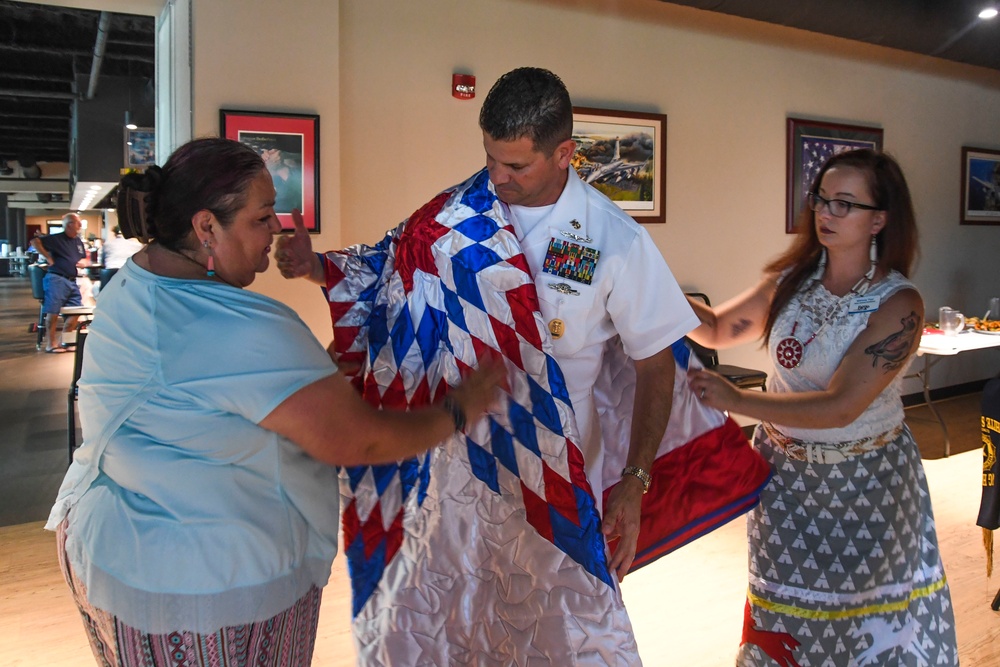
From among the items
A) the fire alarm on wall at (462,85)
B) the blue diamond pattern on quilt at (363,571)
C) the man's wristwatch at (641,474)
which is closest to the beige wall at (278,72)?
the fire alarm on wall at (462,85)

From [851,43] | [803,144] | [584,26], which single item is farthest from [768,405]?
[851,43]

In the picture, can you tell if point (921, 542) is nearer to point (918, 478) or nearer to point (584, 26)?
point (918, 478)

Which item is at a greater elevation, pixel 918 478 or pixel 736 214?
pixel 736 214

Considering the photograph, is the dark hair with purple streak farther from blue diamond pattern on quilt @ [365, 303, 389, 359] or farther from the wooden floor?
the wooden floor

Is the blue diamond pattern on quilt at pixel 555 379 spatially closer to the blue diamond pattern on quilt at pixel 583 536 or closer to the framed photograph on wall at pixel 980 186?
the blue diamond pattern on quilt at pixel 583 536

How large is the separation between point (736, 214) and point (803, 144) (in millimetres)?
858

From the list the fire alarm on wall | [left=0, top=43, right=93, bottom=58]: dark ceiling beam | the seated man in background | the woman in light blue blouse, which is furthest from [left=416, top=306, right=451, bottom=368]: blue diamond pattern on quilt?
[left=0, top=43, right=93, bottom=58]: dark ceiling beam

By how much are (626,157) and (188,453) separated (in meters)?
4.52

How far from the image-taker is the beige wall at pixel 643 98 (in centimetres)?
407

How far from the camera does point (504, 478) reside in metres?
1.73

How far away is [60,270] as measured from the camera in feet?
32.9

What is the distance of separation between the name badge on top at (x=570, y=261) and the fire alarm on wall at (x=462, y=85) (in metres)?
3.18

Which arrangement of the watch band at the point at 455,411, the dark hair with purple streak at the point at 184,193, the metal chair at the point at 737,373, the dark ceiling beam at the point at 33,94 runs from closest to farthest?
the dark hair with purple streak at the point at 184,193
the watch band at the point at 455,411
the metal chair at the point at 737,373
the dark ceiling beam at the point at 33,94

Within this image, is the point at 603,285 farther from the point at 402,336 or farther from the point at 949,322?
the point at 949,322
